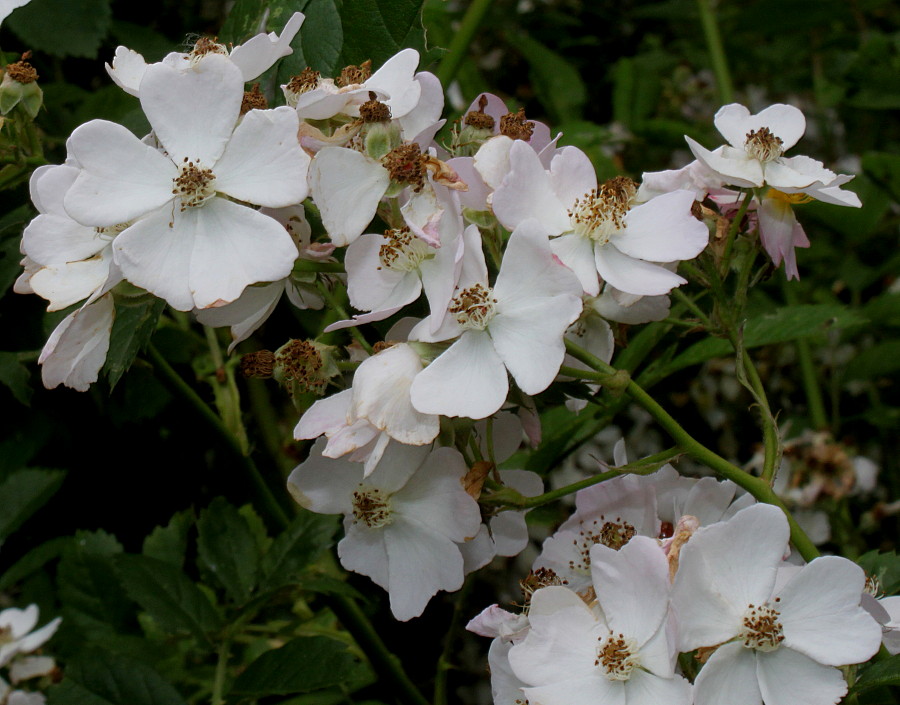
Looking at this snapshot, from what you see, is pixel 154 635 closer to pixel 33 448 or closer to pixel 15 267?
pixel 33 448

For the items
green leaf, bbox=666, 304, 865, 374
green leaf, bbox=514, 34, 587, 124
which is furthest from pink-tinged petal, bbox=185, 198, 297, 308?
green leaf, bbox=514, 34, 587, 124

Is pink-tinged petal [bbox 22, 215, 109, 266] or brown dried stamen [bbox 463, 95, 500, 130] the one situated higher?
brown dried stamen [bbox 463, 95, 500, 130]

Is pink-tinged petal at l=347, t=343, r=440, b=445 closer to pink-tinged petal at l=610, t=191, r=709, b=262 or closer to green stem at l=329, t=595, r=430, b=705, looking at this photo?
pink-tinged petal at l=610, t=191, r=709, b=262

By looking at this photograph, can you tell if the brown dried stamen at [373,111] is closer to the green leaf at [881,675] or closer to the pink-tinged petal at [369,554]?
the pink-tinged petal at [369,554]

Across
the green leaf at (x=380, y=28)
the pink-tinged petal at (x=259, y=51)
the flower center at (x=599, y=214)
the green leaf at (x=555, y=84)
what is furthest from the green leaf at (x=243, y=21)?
the green leaf at (x=555, y=84)

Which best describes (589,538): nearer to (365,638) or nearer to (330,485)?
(330,485)
